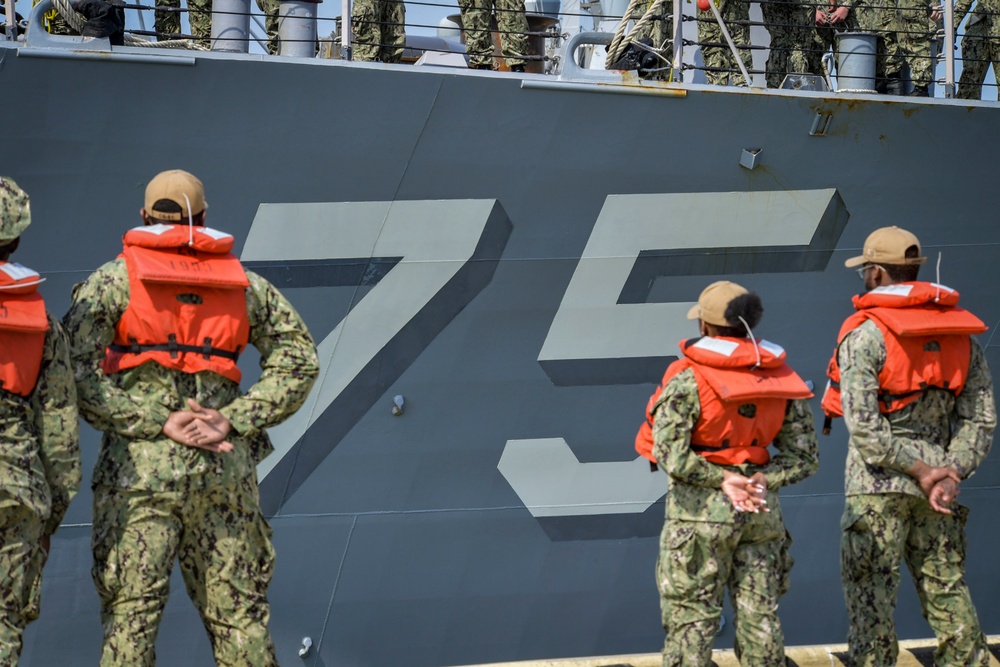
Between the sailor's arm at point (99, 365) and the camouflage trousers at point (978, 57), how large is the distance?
4.99 metres

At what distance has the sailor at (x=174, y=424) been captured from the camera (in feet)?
11.1

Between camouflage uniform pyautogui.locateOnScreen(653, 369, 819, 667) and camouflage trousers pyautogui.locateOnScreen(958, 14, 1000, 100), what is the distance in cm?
375

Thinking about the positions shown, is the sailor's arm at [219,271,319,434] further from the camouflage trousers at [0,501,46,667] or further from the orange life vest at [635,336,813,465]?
the orange life vest at [635,336,813,465]

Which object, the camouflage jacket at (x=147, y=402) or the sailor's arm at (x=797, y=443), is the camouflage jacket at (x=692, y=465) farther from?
the camouflage jacket at (x=147, y=402)

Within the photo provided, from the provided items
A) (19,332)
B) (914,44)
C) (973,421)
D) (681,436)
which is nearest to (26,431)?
→ (19,332)

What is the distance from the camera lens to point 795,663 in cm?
443

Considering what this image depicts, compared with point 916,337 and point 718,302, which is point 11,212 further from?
point 916,337

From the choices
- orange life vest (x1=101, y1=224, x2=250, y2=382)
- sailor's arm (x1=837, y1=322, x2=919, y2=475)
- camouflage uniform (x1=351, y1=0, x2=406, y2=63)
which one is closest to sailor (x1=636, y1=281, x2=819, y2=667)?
sailor's arm (x1=837, y1=322, x2=919, y2=475)

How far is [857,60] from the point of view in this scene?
20.1 feet

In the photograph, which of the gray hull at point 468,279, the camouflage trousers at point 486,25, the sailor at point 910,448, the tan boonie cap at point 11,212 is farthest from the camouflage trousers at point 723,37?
the tan boonie cap at point 11,212

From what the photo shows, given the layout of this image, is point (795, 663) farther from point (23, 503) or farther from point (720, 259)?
point (23, 503)

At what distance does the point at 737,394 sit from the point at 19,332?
6.54 feet

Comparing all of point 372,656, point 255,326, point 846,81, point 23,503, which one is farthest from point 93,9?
point 846,81

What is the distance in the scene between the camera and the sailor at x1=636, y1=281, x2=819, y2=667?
12.0 feet
